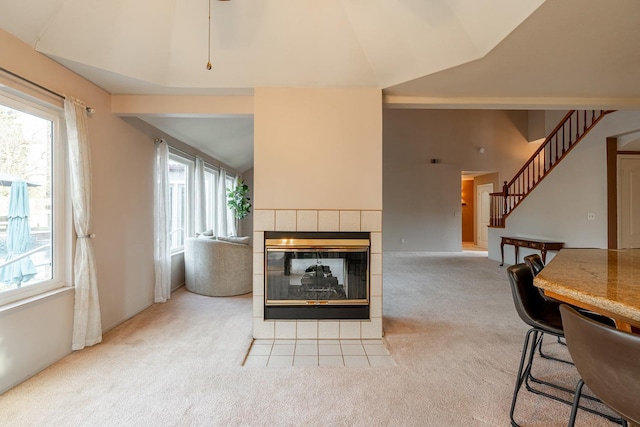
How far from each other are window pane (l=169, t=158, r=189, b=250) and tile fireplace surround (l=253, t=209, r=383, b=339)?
2.49 metres

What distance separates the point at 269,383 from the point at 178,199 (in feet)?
12.1

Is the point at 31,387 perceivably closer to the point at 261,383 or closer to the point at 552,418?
the point at 261,383

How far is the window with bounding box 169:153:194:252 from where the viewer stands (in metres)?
4.78

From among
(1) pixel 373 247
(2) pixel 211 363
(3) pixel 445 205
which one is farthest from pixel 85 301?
(3) pixel 445 205

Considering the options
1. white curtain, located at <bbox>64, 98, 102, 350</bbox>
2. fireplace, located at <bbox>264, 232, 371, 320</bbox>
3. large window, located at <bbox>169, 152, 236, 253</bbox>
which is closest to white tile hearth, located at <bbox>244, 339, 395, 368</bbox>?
fireplace, located at <bbox>264, 232, 371, 320</bbox>

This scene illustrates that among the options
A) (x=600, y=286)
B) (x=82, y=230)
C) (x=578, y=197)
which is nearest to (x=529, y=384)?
(x=600, y=286)

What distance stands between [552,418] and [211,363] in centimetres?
223

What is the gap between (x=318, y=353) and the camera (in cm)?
254

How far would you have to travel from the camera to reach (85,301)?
2525 mm

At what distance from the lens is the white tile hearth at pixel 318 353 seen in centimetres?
237

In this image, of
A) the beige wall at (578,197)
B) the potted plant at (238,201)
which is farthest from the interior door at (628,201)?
the potted plant at (238,201)

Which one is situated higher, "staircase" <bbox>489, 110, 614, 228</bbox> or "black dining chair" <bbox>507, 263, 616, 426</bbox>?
"staircase" <bbox>489, 110, 614, 228</bbox>

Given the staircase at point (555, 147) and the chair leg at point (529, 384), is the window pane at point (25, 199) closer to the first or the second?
the chair leg at point (529, 384)

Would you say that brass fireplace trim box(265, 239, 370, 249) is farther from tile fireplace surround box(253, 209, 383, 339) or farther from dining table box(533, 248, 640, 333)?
dining table box(533, 248, 640, 333)
